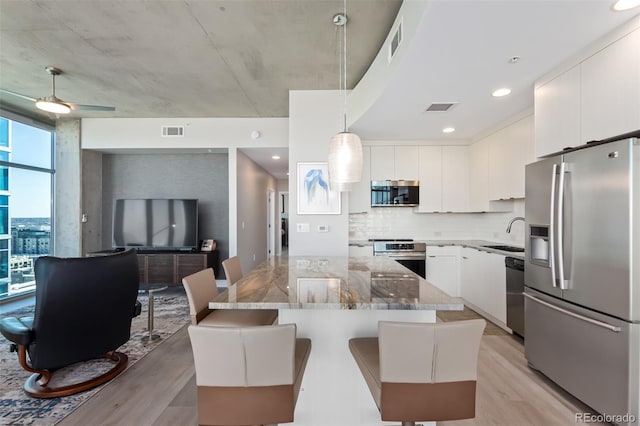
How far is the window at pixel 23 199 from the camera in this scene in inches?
183

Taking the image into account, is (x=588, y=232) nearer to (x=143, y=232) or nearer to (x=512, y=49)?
(x=512, y=49)

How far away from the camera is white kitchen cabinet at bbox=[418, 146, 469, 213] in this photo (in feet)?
15.1

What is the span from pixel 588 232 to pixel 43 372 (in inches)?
156

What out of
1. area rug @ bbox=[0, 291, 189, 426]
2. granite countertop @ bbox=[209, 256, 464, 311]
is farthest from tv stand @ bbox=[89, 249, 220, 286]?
granite countertop @ bbox=[209, 256, 464, 311]

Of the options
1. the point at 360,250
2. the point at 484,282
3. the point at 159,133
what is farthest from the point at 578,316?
the point at 159,133

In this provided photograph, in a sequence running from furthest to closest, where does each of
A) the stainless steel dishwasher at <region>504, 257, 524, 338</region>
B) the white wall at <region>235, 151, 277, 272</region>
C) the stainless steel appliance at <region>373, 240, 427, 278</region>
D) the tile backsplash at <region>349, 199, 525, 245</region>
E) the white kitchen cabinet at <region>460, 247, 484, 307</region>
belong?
the white wall at <region>235, 151, 277, 272</region>, the tile backsplash at <region>349, 199, 525, 245</region>, the stainless steel appliance at <region>373, 240, 427, 278</region>, the white kitchen cabinet at <region>460, 247, 484, 307</region>, the stainless steel dishwasher at <region>504, 257, 524, 338</region>

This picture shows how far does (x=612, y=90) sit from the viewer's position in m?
1.85

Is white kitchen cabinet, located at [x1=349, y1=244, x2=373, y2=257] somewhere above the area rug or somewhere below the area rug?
above

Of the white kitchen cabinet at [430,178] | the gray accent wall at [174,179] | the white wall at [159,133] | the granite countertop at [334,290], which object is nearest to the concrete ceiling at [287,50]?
the white kitchen cabinet at [430,178]

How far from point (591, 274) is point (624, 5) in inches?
61.2

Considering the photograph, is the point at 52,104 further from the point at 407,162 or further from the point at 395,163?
the point at 407,162

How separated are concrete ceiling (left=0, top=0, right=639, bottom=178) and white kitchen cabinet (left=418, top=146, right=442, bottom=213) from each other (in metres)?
0.34

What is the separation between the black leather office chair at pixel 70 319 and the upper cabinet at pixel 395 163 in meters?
3.52

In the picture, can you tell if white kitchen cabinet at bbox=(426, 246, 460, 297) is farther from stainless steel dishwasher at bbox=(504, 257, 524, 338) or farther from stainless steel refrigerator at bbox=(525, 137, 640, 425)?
stainless steel refrigerator at bbox=(525, 137, 640, 425)
